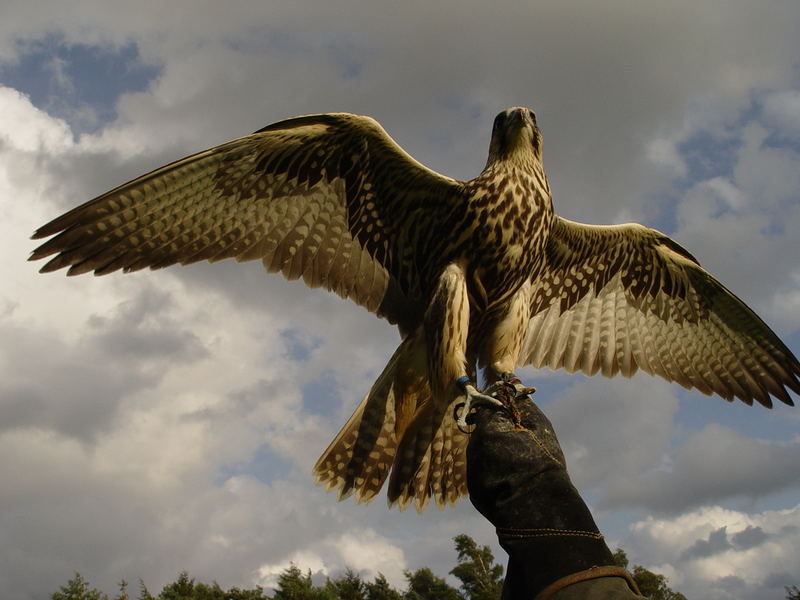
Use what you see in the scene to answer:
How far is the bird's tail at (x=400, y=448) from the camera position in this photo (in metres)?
4.60

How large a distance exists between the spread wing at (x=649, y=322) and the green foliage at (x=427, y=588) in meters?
13.9

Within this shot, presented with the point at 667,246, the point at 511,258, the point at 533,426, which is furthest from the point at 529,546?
the point at 667,246

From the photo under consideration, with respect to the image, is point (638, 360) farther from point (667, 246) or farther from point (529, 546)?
point (529, 546)

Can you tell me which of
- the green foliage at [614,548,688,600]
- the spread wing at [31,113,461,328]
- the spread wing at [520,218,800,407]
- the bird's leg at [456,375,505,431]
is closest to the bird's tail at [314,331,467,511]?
the spread wing at [31,113,461,328]

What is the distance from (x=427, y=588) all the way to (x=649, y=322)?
1503 centimetres

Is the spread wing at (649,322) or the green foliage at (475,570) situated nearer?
the spread wing at (649,322)

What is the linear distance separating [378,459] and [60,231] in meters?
2.39

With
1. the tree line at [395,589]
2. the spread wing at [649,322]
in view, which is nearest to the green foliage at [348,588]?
the tree line at [395,589]

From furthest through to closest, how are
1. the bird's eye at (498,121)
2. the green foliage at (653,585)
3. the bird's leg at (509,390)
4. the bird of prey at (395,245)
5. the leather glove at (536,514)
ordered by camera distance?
the green foliage at (653,585)
the bird's eye at (498,121)
the bird of prey at (395,245)
the bird's leg at (509,390)
the leather glove at (536,514)

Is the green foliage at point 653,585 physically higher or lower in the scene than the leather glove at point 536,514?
higher

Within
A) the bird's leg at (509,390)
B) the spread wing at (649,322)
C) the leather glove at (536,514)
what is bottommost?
the leather glove at (536,514)

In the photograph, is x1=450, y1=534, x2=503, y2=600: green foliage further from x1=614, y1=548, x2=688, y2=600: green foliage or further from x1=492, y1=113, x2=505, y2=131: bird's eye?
x1=492, y1=113, x2=505, y2=131: bird's eye

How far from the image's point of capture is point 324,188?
4973 mm

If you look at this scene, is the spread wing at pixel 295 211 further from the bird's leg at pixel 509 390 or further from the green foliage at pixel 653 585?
the green foliage at pixel 653 585
